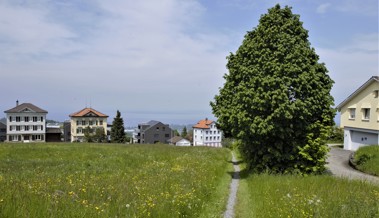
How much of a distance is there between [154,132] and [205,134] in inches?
945

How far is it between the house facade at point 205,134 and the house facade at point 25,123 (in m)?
63.3

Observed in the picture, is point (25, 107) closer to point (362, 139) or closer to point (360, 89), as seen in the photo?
point (360, 89)

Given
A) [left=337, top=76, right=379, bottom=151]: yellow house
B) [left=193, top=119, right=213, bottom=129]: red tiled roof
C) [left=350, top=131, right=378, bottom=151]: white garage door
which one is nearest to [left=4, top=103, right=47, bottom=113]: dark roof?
[left=193, top=119, right=213, bottom=129]: red tiled roof

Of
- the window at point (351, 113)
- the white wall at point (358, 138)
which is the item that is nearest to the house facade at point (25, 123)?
the window at point (351, 113)

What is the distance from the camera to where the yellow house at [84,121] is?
359 ft

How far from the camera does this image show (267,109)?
17891 millimetres

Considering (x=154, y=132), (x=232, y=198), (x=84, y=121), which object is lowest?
(x=154, y=132)

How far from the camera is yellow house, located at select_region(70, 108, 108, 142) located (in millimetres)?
109312

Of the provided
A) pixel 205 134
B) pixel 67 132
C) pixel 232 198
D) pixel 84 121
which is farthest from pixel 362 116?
pixel 67 132

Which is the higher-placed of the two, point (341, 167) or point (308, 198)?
point (308, 198)

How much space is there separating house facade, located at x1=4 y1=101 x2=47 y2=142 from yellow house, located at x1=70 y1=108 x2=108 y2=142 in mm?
9498

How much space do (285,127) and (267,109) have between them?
1.44m

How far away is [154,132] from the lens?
427 feet

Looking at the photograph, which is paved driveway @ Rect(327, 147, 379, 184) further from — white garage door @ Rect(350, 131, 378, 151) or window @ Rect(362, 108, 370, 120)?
window @ Rect(362, 108, 370, 120)
